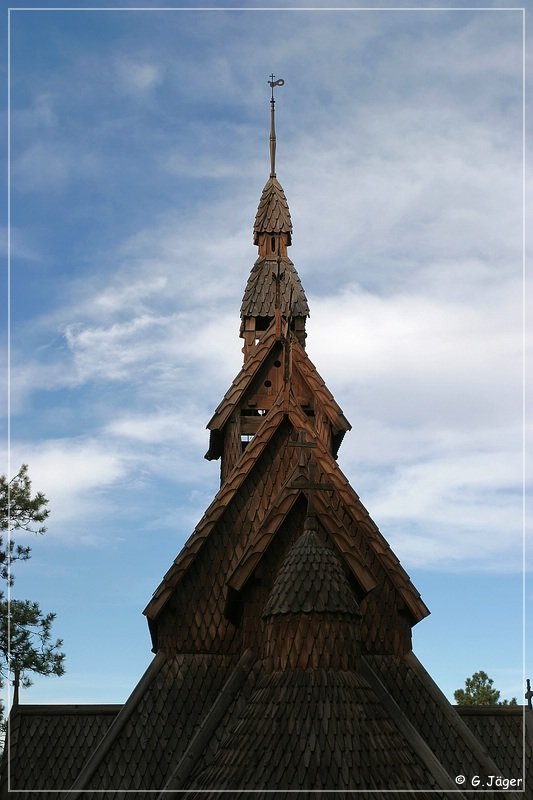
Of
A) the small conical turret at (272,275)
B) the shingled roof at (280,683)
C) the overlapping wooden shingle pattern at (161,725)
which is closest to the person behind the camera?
the shingled roof at (280,683)

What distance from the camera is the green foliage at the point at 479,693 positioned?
36031 millimetres

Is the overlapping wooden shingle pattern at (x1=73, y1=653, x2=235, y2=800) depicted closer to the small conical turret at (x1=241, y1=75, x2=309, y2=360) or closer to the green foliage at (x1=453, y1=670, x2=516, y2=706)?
the small conical turret at (x1=241, y1=75, x2=309, y2=360)

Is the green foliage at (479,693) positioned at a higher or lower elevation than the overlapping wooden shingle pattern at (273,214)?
lower

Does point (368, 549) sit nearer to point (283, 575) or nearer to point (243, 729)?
point (283, 575)

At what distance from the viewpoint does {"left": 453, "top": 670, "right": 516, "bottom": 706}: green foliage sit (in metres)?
36.0

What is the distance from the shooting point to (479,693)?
36.2 m

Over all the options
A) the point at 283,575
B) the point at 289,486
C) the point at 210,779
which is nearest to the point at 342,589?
the point at 283,575

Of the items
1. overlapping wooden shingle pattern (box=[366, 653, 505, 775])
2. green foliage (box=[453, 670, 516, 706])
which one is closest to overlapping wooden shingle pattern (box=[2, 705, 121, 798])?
overlapping wooden shingle pattern (box=[366, 653, 505, 775])

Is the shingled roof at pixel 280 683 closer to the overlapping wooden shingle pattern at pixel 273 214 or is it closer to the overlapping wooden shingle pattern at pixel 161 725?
the overlapping wooden shingle pattern at pixel 161 725

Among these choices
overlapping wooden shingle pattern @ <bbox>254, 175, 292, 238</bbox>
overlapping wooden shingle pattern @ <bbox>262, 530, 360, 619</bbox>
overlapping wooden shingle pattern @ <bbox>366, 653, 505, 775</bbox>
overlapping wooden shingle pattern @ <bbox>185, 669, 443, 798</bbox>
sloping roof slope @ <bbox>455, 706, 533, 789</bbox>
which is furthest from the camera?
overlapping wooden shingle pattern @ <bbox>254, 175, 292, 238</bbox>

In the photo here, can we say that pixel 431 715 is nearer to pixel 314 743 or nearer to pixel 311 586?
pixel 311 586

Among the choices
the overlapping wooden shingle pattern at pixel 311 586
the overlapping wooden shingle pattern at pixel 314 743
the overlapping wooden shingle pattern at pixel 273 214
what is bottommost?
the overlapping wooden shingle pattern at pixel 314 743

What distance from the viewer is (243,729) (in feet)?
41.2

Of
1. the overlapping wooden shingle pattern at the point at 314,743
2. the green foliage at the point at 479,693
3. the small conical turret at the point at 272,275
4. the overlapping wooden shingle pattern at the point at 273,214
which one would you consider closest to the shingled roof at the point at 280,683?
the overlapping wooden shingle pattern at the point at 314,743
